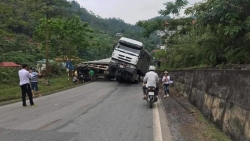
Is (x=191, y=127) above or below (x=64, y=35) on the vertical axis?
below

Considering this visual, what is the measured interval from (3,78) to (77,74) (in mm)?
10073

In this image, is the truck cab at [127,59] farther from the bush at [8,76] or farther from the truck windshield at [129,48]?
the bush at [8,76]

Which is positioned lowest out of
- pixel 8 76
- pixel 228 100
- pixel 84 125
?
pixel 84 125

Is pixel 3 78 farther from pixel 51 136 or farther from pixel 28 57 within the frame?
pixel 28 57

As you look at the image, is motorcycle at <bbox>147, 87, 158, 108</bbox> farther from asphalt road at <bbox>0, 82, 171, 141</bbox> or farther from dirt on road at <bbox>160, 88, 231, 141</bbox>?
dirt on road at <bbox>160, 88, 231, 141</bbox>

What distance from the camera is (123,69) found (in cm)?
2572

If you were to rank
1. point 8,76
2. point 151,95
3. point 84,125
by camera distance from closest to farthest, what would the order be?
point 84,125 → point 151,95 → point 8,76

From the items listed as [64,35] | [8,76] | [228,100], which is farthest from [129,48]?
[228,100]

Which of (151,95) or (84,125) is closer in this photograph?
(84,125)

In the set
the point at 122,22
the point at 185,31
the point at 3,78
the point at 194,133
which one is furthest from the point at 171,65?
the point at 122,22

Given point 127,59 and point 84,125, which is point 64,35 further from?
point 84,125

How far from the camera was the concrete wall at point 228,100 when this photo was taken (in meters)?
6.11

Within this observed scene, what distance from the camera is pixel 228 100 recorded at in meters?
7.40

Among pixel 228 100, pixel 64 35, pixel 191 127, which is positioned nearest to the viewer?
pixel 228 100
